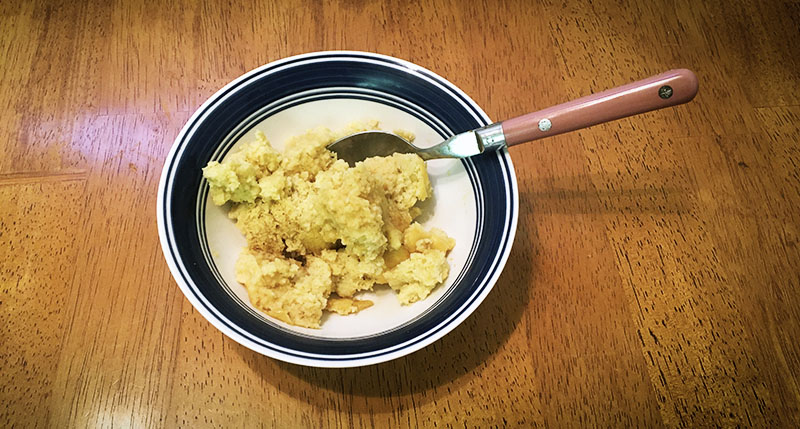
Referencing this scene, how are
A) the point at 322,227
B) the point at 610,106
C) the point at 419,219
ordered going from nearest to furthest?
the point at 610,106 < the point at 322,227 < the point at 419,219

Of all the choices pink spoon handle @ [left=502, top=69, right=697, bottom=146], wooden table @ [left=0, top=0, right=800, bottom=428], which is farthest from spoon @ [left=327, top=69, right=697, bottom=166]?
wooden table @ [left=0, top=0, right=800, bottom=428]

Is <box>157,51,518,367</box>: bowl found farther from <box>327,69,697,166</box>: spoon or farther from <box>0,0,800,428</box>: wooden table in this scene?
<box>0,0,800,428</box>: wooden table

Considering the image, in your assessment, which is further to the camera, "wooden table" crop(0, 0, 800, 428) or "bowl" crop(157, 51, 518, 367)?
"wooden table" crop(0, 0, 800, 428)

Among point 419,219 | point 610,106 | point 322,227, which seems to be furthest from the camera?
point 419,219

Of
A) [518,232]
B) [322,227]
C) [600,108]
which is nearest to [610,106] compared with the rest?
[600,108]

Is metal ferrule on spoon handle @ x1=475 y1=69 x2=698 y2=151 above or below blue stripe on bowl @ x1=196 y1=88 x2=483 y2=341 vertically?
above

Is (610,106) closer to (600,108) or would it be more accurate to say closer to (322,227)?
(600,108)

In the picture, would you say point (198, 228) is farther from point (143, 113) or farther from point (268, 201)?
point (143, 113)
